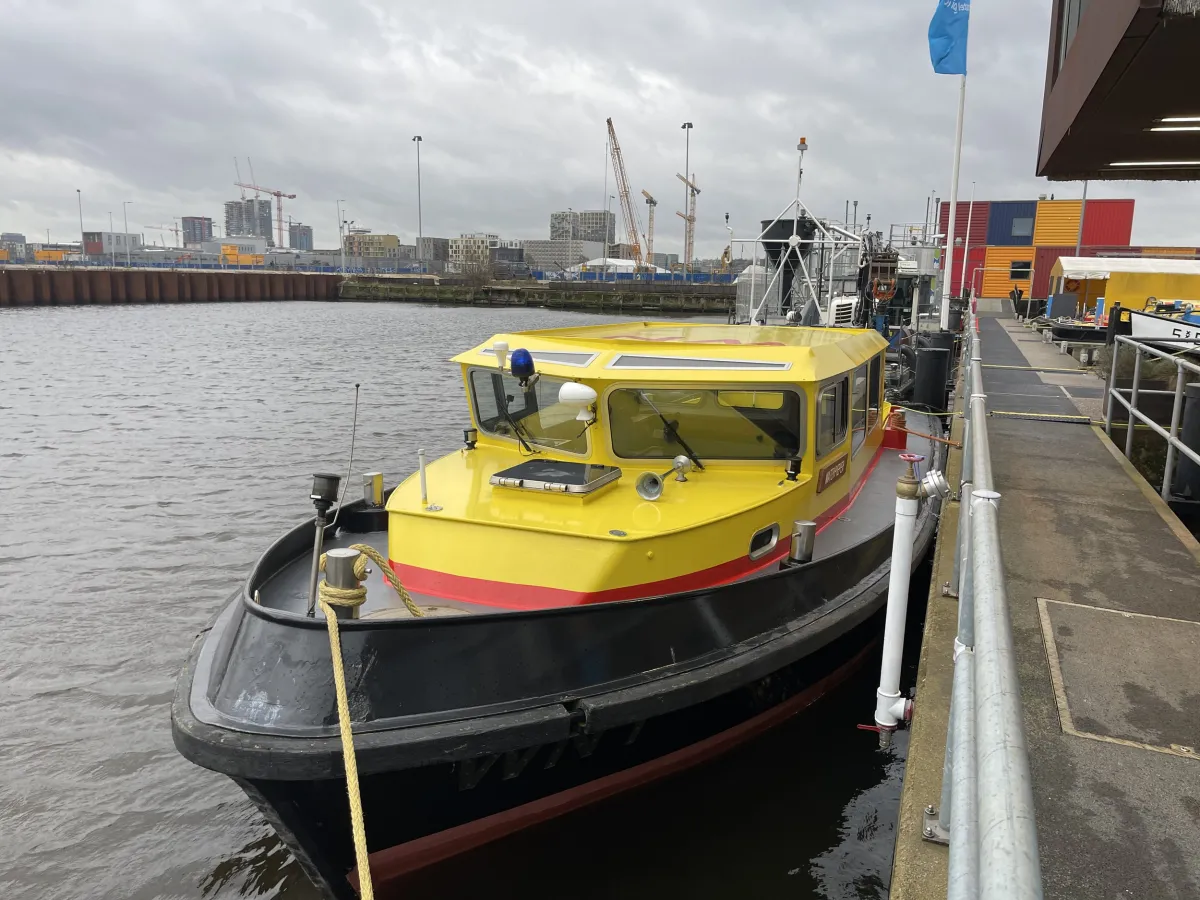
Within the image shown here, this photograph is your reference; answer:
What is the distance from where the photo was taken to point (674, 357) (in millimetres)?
5273

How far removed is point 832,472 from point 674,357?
1.51 metres

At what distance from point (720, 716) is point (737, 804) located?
2.87ft

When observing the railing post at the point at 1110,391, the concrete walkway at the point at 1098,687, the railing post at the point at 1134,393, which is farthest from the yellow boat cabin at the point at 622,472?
the railing post at the point at 1110,391

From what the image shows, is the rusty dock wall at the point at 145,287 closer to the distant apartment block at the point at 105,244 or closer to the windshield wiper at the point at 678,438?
the windshield wiper at the point at 678,438

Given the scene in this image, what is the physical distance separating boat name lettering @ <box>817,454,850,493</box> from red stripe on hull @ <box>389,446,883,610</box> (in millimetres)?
863

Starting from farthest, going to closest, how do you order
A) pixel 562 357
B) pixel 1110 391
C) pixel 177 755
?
pixel 1110 391
pixel 177 755
pixel 562 357

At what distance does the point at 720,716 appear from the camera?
4816 mm

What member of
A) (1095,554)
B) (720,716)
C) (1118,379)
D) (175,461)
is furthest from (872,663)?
(175,461)

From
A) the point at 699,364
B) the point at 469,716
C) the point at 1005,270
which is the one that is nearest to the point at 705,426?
the point at 699,364

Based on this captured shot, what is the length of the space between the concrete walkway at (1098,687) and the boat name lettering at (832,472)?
88 cm

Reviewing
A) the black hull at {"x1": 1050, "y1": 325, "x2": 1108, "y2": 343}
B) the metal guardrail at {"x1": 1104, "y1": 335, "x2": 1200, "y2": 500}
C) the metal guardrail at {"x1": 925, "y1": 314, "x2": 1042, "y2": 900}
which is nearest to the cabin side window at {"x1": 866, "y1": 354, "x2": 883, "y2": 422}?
the metal guardrail at {"x1": 1104, "y1": 335, "x2": 1200, "y2": 500}

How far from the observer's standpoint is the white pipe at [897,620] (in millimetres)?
3801

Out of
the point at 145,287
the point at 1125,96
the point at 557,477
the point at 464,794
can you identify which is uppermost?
the point at 1125,96

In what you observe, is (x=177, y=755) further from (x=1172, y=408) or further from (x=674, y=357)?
(x=1172, y=408)
